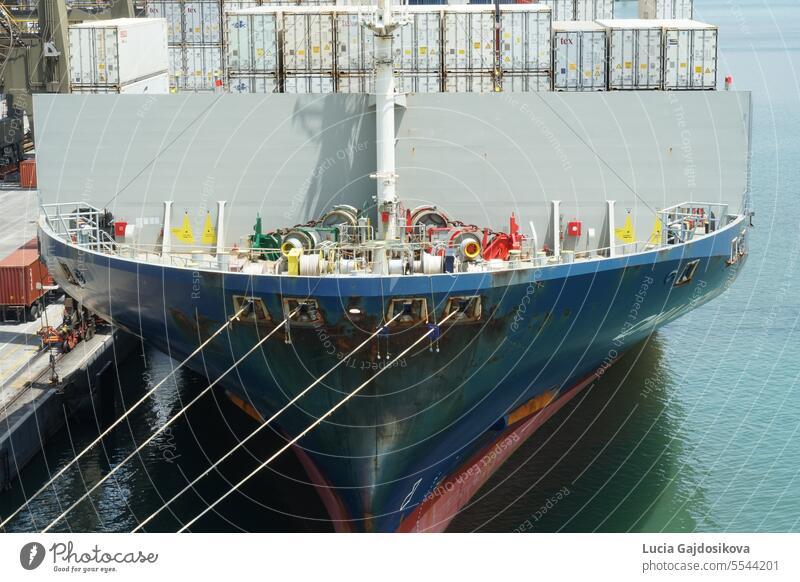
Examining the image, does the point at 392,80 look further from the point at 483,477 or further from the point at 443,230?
the point at 483,477

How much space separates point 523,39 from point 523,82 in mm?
894

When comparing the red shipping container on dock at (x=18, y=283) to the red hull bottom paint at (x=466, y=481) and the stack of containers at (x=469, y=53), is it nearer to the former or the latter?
the stack of containers at (x=469, y=53)

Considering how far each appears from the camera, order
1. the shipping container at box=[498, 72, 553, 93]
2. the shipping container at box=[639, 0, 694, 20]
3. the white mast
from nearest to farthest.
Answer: the white mast < the shipping container at box=[498, 72, 553, 93] < the shipping container at box=[639, 0, 694, 20]

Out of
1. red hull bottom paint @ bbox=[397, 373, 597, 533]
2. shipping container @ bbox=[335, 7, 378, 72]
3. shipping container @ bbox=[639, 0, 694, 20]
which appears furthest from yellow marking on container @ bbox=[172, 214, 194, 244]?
shipping container @ bbox=[639, 0, 694, 20]

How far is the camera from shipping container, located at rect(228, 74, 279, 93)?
2628 cm

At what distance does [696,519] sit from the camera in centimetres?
2617

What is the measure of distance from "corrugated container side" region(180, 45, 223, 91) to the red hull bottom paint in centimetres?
1669

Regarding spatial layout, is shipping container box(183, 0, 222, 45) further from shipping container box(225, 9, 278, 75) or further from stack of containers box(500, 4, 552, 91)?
stack of containers box(500, 4, 552, 91)

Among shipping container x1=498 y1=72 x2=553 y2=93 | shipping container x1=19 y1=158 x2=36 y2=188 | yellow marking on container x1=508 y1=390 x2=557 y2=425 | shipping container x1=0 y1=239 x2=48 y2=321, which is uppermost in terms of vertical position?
shipping container x1=498 y1=72 x2=553 y2=93

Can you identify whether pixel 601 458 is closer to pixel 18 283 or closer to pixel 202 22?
pixel 18 283

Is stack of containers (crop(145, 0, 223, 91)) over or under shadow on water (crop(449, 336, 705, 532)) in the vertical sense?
over

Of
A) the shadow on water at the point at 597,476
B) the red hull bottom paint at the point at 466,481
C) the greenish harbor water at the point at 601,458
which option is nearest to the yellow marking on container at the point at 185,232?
the greenish harbor water at the point at 601,458

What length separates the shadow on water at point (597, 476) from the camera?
25531 millimetres

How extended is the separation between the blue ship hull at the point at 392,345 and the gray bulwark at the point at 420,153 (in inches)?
68.9
